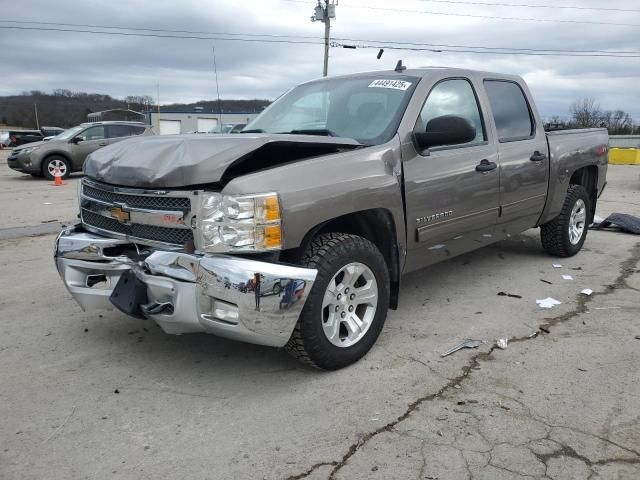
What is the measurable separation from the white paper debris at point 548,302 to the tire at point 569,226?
4.52 ft

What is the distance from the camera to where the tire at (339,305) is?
9.81 feet

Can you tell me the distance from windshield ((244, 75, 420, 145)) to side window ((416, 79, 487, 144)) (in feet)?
0.58

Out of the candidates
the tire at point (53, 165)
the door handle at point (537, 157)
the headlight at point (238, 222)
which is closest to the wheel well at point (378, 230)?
the headlight at point (238, 222)

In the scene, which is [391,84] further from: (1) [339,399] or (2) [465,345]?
(1) [339,399]

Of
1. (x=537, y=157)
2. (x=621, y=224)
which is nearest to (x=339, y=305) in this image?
(x=537, y=157)

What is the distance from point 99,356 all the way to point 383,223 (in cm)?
205

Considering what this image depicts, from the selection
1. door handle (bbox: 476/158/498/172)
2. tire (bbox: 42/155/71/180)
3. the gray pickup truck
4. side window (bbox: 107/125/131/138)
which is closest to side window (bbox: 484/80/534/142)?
the gray pickup truck

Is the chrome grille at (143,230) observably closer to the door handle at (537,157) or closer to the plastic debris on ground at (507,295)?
the plastic debris on ground at (507,295)

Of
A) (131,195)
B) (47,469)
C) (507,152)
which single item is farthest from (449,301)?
(47,469)

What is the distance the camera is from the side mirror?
11.7 feet

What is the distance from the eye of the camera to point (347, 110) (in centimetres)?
406

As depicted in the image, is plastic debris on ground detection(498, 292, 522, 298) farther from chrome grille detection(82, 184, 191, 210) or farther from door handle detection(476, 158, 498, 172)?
chrome grille detection(82, 184, 191, 210)

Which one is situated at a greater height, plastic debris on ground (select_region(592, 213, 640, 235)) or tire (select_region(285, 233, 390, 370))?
tire (select_region(285, 233, 390, 370))

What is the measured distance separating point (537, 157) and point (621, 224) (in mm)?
3473
